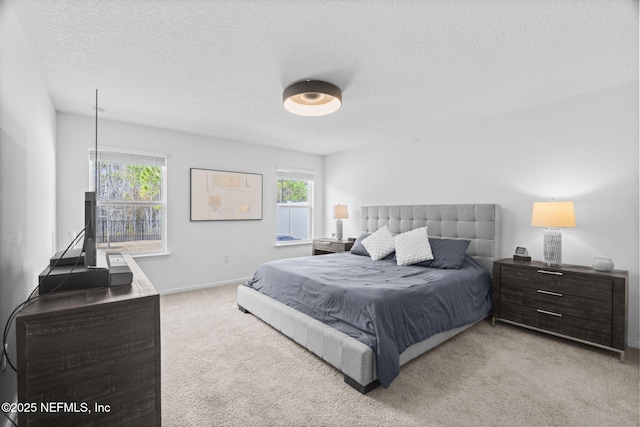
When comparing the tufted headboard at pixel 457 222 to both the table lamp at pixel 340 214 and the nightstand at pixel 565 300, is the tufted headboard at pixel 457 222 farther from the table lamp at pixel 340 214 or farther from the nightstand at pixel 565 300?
the table lamp at pixel 340 214

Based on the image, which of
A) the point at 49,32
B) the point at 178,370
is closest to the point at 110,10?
the point at 49,32

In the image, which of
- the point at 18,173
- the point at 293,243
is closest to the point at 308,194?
the point at 293,243

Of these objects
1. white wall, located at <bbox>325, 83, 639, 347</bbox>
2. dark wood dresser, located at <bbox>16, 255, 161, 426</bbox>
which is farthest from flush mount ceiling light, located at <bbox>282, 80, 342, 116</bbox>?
white wall, located at <bbox>325, 83, 639, 347</bbox>

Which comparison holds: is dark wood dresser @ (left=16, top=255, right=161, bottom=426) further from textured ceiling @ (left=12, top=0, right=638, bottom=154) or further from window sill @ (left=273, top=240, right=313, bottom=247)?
window sill @ (left=273, top=240, right=313, bottom=247)

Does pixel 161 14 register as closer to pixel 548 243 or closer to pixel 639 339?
pixel 548 243

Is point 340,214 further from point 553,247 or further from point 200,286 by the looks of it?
point 553,247

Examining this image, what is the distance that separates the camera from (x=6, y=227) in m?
1.52

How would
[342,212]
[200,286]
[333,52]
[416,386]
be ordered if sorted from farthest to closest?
[342,212]
[200,286]
[333,52]
[416,386]

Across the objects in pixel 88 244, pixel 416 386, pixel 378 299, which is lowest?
pixel 416 386

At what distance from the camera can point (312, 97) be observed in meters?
2.71

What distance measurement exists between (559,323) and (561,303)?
0.63 feet

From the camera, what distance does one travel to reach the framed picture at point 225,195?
14.6 ft

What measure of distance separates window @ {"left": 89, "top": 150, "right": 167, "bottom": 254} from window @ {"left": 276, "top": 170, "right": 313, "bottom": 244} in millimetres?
2004

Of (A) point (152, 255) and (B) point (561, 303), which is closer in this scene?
(B) point (561, 303)
